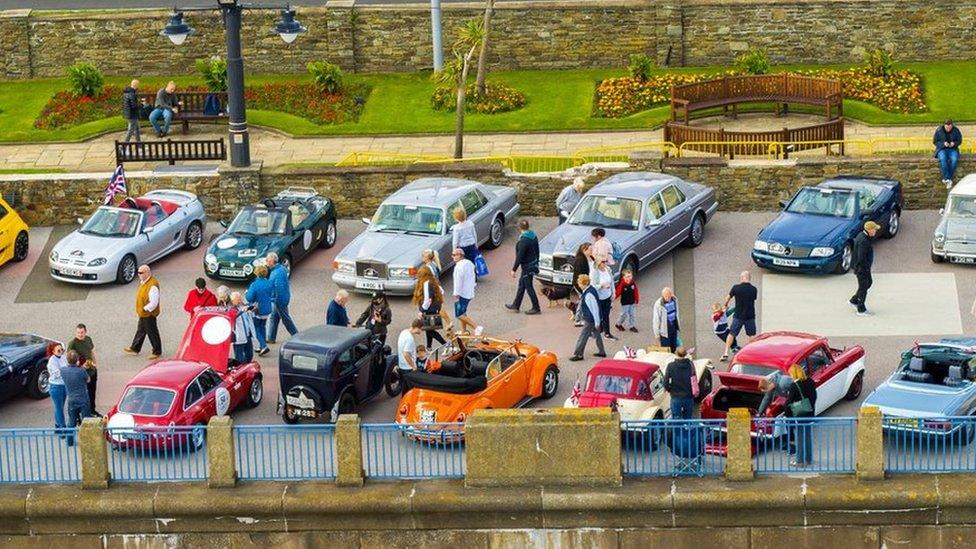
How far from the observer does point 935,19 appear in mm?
50344

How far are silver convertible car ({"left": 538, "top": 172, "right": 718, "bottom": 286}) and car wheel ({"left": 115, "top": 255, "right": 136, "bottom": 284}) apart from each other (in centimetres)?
722

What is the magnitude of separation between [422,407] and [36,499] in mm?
5421

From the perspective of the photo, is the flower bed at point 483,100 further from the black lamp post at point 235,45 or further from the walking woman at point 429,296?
the walking woman at point 429,296

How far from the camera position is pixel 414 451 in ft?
96.8

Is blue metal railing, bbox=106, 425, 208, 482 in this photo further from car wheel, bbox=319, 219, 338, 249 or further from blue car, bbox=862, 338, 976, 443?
car wheel, bbox=319, 219, 338, 249

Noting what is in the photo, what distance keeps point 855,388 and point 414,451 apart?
22.7ft

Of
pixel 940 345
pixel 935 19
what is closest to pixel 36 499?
pixel 940 345

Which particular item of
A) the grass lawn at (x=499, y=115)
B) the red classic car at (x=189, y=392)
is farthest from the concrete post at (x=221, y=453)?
the grass lawn at (x=499, y=115)

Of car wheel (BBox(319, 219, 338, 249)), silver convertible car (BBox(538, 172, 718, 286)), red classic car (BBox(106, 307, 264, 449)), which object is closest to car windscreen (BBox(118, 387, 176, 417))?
red classic car (BBox(106, 307, 264, 449))

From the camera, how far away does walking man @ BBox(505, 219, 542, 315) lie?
3594 cm

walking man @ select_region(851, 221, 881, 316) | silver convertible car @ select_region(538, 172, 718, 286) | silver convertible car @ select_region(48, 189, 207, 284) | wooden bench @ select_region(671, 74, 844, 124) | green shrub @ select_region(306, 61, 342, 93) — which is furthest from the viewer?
green shrub @ select_region(306, 61, 342, 93)

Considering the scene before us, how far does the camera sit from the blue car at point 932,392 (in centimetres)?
2873

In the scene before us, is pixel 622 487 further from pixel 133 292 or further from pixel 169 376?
pixel 133 292

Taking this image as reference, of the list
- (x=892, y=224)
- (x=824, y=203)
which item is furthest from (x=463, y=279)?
(x=892, y=224)
